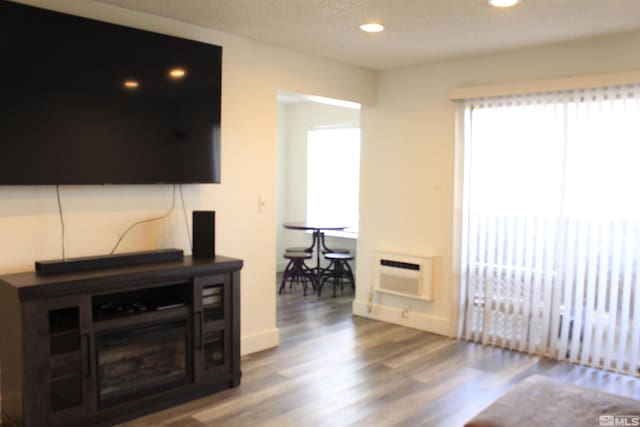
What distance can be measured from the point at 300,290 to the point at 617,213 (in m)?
3.74

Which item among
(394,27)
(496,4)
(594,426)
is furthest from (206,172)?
(594,426)

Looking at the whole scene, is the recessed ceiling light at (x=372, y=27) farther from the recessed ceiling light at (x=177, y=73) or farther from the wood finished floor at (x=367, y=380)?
the wood finished floor at (x=367, y=380)

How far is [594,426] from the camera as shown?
6.49 ft

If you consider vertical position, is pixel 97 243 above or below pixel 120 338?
above

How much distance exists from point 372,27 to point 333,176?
3.64 meters

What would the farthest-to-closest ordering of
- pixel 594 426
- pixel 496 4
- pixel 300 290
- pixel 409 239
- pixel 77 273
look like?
pixel 300 290, pixel 409 239, pixel 496 4, pixel 77 273, pixel 594 426

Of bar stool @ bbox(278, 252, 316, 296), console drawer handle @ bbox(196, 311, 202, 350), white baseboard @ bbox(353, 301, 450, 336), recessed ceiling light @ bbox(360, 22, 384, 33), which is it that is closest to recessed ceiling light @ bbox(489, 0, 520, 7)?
recessed ceiling light @ bbox(360, 22, 384, 33)

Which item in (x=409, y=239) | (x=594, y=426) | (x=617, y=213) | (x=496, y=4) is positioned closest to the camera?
(x=594, y=426)

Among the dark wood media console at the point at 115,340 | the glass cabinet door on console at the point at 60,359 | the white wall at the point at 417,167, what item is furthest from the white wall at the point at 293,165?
the glass cabinet door on console at the point at 60,359

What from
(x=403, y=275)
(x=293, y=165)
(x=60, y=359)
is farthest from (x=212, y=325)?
(x=293, y=165)

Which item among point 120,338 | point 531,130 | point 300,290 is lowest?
point 300,290

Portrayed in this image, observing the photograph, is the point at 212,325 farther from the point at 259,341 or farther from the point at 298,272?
the point at 298,272

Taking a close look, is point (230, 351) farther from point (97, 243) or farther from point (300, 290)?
point (300, 290)

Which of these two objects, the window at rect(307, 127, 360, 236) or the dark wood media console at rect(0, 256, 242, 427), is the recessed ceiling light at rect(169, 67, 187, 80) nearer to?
the dark wood media console at rect(0, 256, 242, 427)
